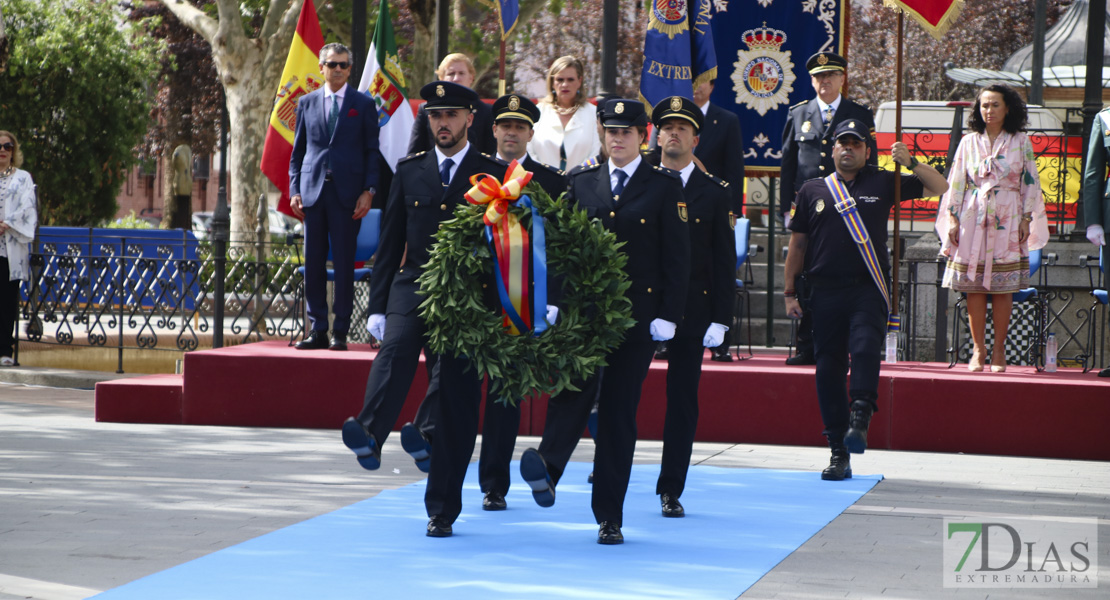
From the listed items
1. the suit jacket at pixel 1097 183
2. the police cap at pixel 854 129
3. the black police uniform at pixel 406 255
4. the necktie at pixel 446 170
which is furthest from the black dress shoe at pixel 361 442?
the suit jacket at pixel 1097 183

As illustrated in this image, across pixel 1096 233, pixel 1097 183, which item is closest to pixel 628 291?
pixel 1096 233

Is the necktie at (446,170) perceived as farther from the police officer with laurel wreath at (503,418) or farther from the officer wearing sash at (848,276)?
the officer wearing sash at (848,276)

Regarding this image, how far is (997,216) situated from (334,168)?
16.8 ft

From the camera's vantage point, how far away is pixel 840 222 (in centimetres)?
802

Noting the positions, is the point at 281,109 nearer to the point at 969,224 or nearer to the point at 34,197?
the point at 34,197

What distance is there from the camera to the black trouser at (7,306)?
13.0m

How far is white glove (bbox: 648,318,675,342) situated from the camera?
623cm

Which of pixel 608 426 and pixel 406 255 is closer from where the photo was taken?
pixel 608 426

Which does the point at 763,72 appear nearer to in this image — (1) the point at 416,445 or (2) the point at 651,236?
(2) the point at 651,236

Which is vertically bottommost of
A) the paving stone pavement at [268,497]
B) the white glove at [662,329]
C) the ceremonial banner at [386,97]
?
the paving stone pavement at [268,497]

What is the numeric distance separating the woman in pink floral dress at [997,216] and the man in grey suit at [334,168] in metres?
4.53

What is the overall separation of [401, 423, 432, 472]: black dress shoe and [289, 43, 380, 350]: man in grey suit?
11.3 ft

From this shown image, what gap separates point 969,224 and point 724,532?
15.4 feet

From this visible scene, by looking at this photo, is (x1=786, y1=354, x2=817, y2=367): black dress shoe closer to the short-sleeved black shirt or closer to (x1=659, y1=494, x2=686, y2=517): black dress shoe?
the short-sleeved black shirt
